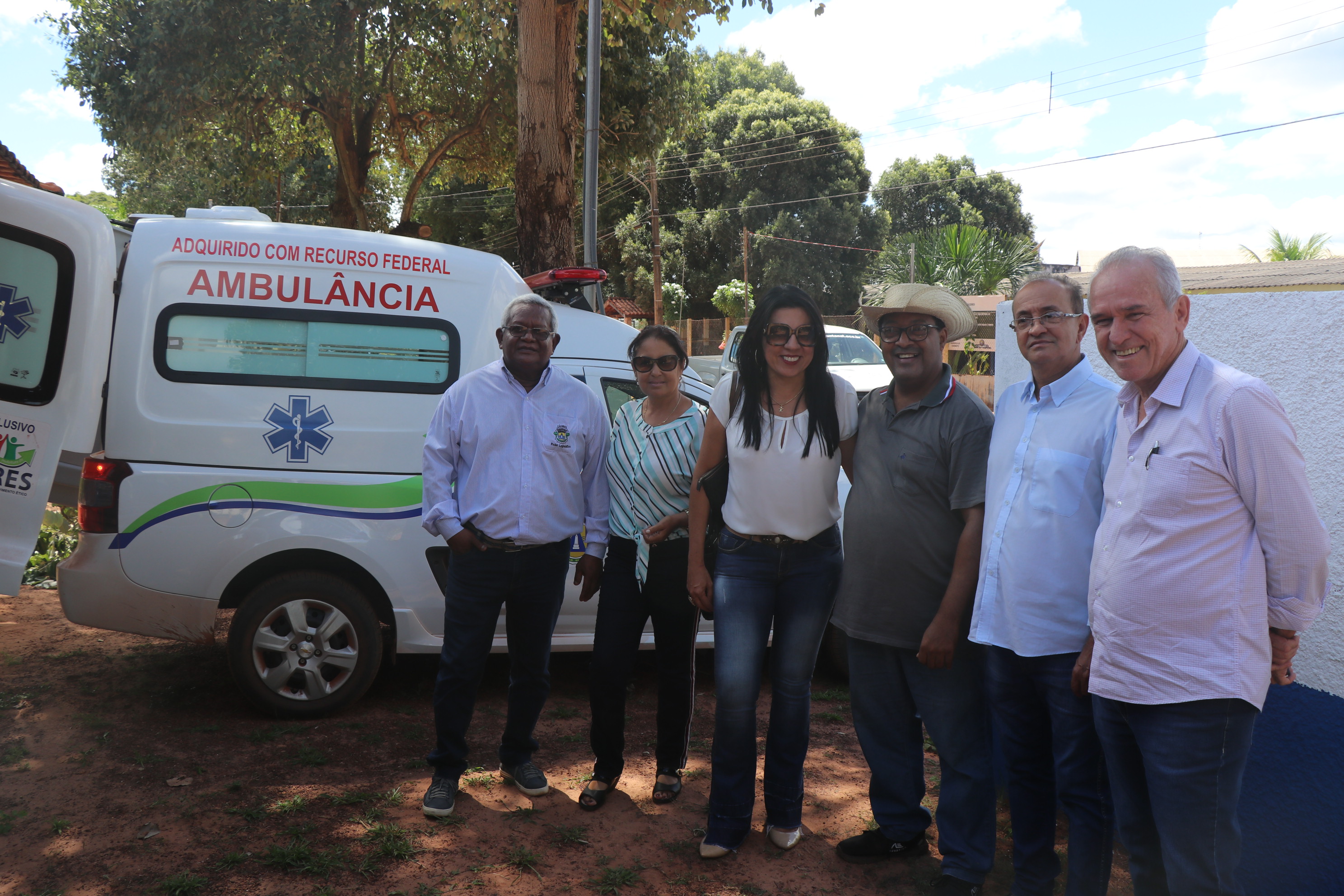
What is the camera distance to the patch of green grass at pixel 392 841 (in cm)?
325

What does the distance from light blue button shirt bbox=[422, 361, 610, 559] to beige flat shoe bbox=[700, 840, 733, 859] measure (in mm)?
1127

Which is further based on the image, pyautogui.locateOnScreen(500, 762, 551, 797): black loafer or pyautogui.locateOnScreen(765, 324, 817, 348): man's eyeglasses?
pyautogui.locateOnScreen(500, 762, 551, 797): black loafer

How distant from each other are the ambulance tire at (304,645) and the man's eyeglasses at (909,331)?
284cm

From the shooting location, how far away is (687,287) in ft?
118

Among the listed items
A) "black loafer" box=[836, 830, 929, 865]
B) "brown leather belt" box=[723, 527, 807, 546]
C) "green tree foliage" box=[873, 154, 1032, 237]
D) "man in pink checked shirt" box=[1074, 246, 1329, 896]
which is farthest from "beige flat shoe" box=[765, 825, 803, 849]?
"green tree foliage" box=[873, 154, 1032, 237]

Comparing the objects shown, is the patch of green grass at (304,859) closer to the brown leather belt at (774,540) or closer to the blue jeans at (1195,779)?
the brown leather belt at (774,540)

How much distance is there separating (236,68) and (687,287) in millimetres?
24080

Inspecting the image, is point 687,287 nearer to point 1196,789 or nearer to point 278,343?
point 278,343

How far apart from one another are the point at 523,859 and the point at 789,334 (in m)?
2.04

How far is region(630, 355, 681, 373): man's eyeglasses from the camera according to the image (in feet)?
11.5

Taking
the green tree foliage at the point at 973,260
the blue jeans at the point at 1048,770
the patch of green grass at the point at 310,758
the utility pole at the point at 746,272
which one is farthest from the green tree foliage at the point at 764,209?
the blue jeans at the point at 1048,770

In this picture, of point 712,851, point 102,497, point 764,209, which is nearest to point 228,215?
point 102,497

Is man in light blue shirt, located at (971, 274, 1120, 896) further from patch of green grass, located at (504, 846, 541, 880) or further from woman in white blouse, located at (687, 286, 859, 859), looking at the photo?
patch of green grass, located at (504, 846, 541, 880)

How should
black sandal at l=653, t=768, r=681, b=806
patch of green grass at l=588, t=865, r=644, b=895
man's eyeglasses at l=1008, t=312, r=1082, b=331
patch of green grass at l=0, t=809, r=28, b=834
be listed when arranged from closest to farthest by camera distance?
1. man's eyeglasses at l=1008, t=312, r=1082, b=331
2. patch of green grass at l=588, t=865, r=644, b=895
3. patch of green grass at l=0, t=809, r=28, b=834
4. black sandal at l=653, t=768, r=681, b=806
